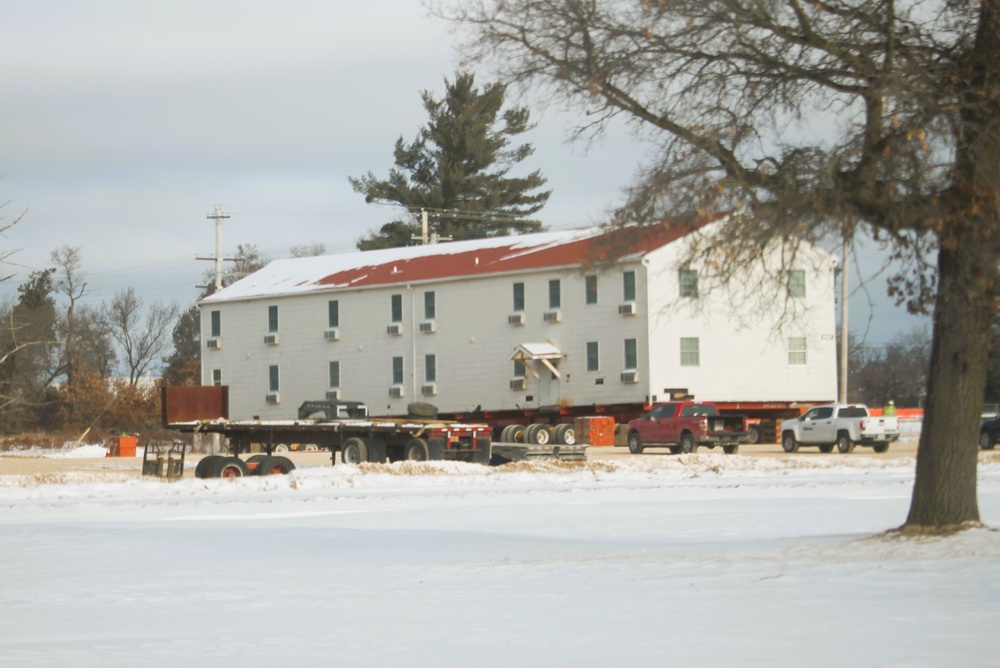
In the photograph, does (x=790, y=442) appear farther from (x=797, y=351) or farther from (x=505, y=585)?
(x=505, y=585)

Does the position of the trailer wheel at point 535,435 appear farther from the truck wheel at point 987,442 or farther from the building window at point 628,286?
the truck wheel at point 987,442

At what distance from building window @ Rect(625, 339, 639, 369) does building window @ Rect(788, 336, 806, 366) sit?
6.89 meters

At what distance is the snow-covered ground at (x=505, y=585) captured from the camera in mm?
9172

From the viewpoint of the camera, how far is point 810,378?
59500 mm

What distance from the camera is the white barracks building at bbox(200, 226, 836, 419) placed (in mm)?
57625

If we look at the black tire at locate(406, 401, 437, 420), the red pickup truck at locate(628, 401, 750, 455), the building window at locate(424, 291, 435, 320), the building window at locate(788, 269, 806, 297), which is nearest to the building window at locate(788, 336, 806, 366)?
the red pickup truck at locate(628, 401, 750, 455)

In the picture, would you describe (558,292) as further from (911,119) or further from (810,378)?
(911,119)

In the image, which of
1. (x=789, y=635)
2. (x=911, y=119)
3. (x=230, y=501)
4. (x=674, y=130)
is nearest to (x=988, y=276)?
(x=911, y=119)

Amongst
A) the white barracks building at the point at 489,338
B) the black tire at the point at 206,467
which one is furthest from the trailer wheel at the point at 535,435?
the black tire at the point at 206,467

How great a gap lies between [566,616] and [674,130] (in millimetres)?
5372

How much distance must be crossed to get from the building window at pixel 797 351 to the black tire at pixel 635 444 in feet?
42.0

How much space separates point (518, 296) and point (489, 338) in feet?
7.38

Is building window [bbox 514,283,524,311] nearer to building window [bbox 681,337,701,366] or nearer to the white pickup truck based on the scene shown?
building window [bbox 681,337,701,366]

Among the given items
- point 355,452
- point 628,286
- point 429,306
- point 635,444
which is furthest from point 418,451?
point 429,306
